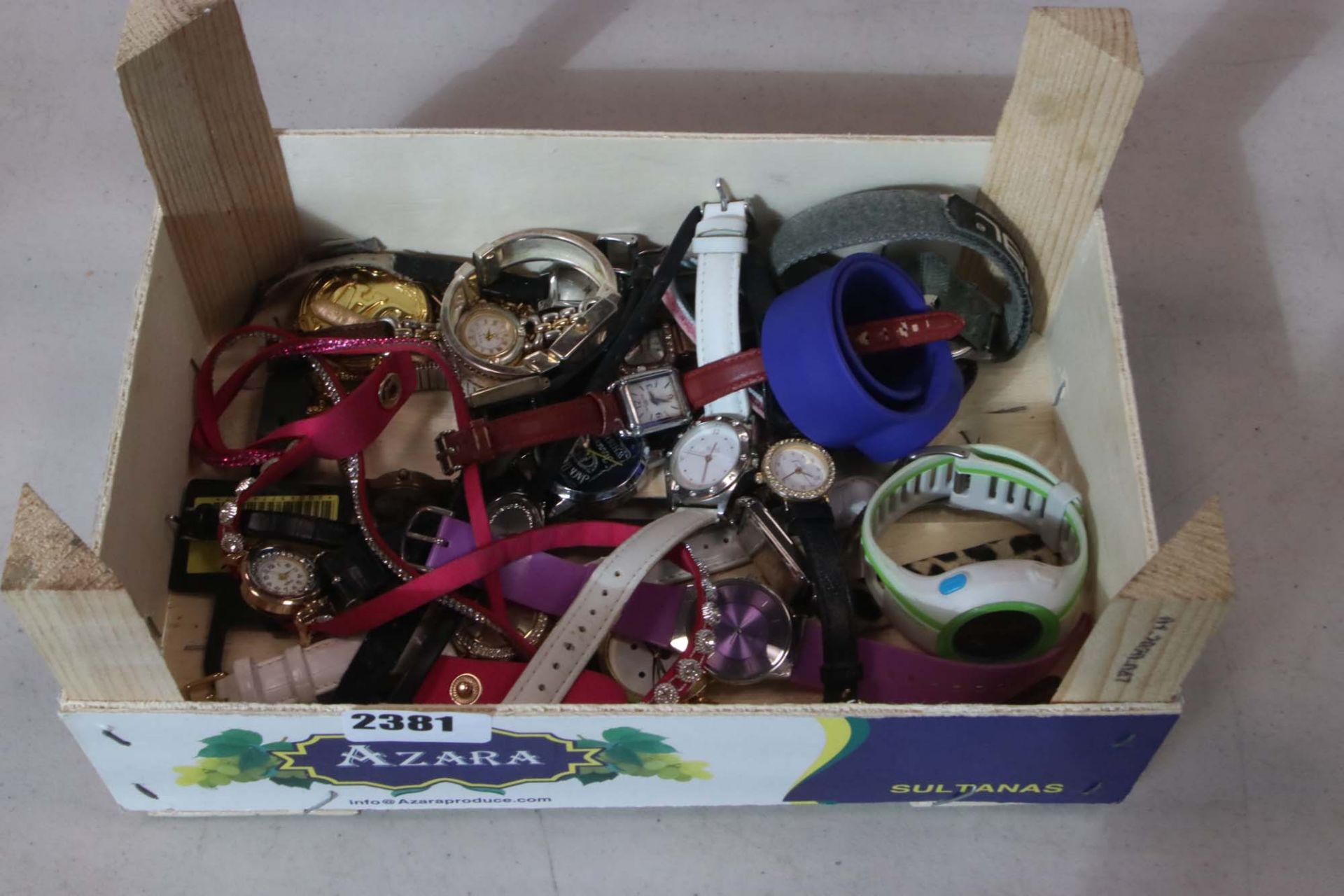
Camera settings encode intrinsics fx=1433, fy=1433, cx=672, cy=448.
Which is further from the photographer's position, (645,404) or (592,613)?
(645,404)

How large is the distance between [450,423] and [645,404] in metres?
0.20

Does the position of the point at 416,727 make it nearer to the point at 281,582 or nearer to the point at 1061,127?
the point at 281,582

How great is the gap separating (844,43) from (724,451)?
684 millimetres

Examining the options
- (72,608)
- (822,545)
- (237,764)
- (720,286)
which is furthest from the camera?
(720,286)

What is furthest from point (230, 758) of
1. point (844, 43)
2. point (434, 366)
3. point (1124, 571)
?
point (844, 43)

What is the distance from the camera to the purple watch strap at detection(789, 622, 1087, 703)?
1.13 metres

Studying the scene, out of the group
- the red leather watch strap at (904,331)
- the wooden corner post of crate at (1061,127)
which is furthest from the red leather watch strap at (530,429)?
the wooden corner post of crate at (1061,127)

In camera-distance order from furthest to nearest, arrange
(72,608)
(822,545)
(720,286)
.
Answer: (720,286), (822,545), (72,608)

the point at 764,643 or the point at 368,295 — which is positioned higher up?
the point at 368,295

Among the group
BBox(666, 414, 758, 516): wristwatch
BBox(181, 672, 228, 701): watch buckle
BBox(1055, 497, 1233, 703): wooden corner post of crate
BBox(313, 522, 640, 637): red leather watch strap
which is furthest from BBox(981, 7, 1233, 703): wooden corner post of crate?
BBox(181, 672, 228, 701): watch buckle

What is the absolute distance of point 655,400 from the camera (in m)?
1.25

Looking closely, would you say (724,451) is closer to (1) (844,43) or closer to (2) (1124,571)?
(2) (1124,571)

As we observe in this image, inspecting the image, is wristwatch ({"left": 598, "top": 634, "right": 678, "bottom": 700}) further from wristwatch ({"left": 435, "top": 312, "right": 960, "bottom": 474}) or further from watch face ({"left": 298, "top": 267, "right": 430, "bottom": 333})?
watch face ({"left": 298, "top": 267, "right": 430, "bottom": 333})

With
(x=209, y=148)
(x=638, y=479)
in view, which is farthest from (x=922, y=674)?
(x=209, y=148)
